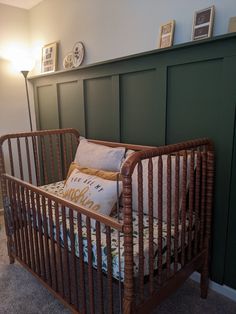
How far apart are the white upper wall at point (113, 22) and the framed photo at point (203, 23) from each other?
0.10 feet

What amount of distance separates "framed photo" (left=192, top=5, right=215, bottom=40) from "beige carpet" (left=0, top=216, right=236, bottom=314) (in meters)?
1.58

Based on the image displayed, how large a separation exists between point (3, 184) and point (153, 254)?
4.04 feet

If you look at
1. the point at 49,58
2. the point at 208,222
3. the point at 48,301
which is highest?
the point at 49,58

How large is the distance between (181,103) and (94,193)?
31.4 inches

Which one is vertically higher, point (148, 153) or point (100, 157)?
point (148, 153)

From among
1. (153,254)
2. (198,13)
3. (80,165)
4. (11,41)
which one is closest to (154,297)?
(153,254)

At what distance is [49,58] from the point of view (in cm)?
275

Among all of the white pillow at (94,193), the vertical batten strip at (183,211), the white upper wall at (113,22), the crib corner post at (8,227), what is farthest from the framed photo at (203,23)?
the crib corner post at (8,227)

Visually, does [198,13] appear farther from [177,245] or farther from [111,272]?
[111,272]

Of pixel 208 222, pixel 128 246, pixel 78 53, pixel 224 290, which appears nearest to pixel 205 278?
pixel 224 290

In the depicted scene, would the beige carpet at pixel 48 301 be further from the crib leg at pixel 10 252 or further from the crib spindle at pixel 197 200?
the crib spindle at pixel 197 200

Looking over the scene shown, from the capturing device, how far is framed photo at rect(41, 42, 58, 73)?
8.82 ft

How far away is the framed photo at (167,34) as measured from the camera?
1656 mm

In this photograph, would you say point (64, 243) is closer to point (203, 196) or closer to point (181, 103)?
point (203, 196)
